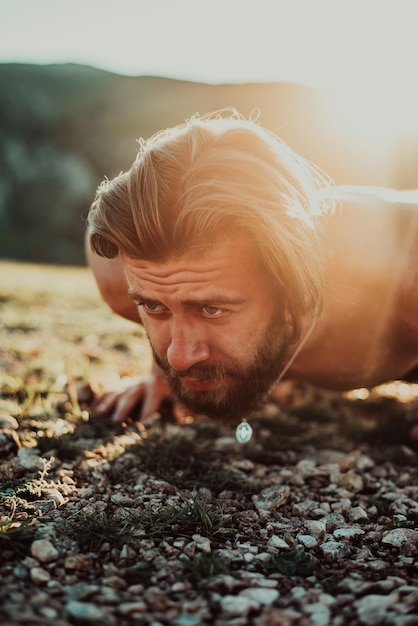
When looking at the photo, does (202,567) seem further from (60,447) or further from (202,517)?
(60,447)

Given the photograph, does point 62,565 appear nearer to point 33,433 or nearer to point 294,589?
point 294,589

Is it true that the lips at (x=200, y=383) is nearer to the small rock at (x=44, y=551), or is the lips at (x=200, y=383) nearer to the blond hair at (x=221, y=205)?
the blond hair at (x=221, y=205)

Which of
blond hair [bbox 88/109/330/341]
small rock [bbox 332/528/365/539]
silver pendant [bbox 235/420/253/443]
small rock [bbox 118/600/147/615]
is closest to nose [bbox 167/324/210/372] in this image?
blond hair [bbox 88/109/330/341]

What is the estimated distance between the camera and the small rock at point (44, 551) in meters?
1.88

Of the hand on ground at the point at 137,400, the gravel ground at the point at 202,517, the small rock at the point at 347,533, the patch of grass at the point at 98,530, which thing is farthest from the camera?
the hand on ground at the point at 137,400

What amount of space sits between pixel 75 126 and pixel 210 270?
117 feet

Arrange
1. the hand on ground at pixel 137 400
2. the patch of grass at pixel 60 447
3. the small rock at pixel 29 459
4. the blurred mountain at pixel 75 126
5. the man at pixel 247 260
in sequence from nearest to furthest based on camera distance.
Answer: the small rock at pixel 29 459
the man at pixel 247 260
the patch of grass at pixel 60 447
the hand on ground at pixel 137 400
the blurred mountain at pixel 75 126

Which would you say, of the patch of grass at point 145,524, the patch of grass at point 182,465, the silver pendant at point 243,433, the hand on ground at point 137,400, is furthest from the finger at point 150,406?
the patch of grass at point 145,524

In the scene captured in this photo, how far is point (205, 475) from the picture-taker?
2764mm

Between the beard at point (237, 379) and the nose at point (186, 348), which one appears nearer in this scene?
the nose at point (186, 348)

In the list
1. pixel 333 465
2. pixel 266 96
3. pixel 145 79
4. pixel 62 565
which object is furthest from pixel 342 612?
pixel 145 79

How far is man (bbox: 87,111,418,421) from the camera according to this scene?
2.70 meters

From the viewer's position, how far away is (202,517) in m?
2.20

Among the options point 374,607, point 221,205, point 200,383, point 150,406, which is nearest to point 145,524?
point 374,607
